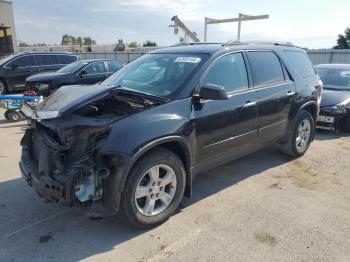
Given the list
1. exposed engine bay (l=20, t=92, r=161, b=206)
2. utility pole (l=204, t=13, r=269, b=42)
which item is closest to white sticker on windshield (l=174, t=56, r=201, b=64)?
exposed engine bay (l=20, t=92, r=161, b=206)

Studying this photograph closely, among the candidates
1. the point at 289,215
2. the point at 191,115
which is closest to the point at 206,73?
the point at 191,115

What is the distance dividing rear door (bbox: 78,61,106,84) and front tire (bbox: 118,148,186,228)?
847 cm

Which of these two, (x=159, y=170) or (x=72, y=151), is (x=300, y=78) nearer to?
(x=159, y=170)

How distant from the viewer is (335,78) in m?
8.85

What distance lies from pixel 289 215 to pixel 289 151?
2083mm

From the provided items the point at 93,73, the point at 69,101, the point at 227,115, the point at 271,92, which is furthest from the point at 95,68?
the point at 69,101

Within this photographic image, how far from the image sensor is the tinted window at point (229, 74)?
13.6ft

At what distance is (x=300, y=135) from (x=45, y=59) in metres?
11.7

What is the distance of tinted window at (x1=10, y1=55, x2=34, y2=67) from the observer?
44.5 feet

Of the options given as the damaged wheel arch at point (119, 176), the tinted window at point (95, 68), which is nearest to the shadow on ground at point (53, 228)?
the damaged wheel arch at point (119, 176)

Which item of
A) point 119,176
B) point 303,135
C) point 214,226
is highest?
point 119,176

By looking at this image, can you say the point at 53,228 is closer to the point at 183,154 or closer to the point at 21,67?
the point at 183,154

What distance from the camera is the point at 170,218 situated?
3.80 m

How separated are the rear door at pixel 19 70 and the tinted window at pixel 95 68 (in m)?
3.36
